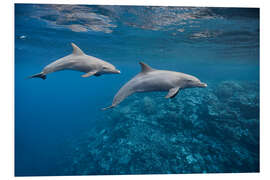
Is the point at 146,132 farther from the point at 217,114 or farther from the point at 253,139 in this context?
the point at 253,139

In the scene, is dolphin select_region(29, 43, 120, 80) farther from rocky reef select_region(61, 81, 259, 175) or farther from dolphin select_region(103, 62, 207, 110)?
rocky reef select_region(61, 81, 259, 175)

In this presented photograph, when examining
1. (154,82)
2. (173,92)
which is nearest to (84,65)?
(154,82)

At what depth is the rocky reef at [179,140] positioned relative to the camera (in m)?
6.67

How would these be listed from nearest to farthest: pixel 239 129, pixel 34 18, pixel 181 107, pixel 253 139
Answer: pixel 253 139, pixel 239 129, pixel 34 18, pixel 181 107

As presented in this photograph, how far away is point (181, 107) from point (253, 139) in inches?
180

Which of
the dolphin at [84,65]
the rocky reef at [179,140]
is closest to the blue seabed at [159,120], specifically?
the rocky reef at [179,140]

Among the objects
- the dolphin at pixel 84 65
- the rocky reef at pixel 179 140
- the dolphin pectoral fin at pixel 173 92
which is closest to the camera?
the dolphin pectoral fin at pixel 173 92

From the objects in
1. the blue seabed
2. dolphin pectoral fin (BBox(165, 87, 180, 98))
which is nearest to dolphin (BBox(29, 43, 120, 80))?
dolphin pectoral fin (BBox(165, 87, 180, 98))

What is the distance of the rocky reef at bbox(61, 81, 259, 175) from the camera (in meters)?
6.67

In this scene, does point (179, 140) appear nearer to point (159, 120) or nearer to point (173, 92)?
point (159, 120)

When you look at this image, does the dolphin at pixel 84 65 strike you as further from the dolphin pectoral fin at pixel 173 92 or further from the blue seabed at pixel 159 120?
the blue seabed at pixel 159 120

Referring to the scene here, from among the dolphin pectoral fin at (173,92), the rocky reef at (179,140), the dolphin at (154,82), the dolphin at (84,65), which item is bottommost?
the rocky reef at (179,140)
